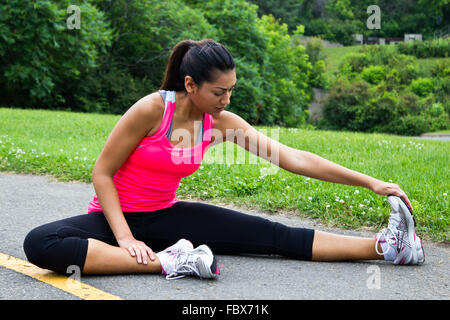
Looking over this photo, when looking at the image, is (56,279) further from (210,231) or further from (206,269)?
(210,231)

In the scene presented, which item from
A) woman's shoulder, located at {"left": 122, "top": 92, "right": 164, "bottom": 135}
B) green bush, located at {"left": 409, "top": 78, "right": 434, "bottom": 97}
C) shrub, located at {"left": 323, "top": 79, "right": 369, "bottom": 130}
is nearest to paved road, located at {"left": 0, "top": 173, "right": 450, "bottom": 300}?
woman's shoulder, located at {"left": 122, "top": 92, "right": 164, "bottom": 135}

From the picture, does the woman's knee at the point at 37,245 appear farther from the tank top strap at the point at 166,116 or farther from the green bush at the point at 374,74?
the green bush at the point at 374,74

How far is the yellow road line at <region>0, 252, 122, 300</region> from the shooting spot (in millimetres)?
2923

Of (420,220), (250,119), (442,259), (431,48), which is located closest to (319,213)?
(420,220)

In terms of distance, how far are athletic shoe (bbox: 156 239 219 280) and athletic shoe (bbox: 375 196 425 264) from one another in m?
1.13

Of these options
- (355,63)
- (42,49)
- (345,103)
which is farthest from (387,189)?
(355,63)

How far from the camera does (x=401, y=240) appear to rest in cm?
350

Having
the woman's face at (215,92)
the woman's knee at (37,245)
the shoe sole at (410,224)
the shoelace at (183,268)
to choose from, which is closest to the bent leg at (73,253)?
the woman's knee at (37,245)

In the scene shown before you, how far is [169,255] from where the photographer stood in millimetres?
3311

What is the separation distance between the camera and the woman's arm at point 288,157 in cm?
345

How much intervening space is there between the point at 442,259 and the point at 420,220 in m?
0.77

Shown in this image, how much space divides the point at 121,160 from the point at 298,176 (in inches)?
126

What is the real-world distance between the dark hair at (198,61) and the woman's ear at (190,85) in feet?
0.08
